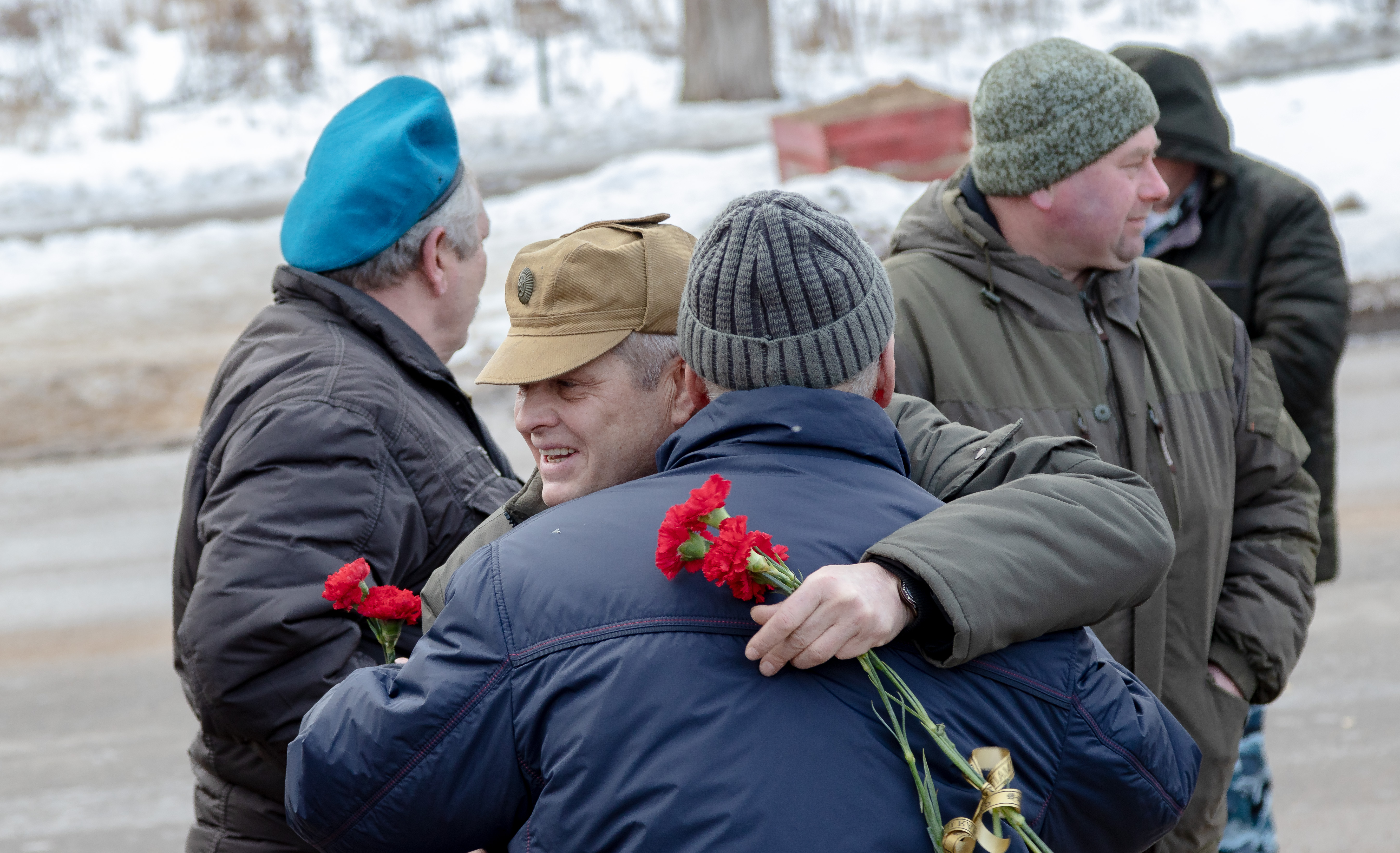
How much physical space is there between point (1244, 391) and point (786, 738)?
1858mm

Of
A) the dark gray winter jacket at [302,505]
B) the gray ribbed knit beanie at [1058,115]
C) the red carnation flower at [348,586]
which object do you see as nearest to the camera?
the red carnation flower at [348,586]

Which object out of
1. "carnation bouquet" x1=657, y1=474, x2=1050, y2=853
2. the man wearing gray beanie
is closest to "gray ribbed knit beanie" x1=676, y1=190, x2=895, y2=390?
"carnation bouquet" x1=657, y1=474, x2=1050, y2=853

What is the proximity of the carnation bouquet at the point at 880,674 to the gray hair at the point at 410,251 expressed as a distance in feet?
4.65

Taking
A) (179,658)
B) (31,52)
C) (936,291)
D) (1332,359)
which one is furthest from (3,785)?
(31,52)

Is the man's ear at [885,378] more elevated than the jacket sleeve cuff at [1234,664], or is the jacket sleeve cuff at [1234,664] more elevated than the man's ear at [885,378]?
the man's ear at [885,378]

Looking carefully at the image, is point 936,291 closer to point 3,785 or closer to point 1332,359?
point 1332,359

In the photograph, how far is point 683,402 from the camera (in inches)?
79.7

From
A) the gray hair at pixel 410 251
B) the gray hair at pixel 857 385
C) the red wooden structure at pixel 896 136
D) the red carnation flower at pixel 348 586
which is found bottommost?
the red wooden structure at pixel 896 136

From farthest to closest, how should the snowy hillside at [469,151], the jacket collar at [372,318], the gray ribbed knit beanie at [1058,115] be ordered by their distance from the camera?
the snowy hillside at [469,151] → the gray ribbed knit beanie at [1058,115] → the jacket collar at [372,318]

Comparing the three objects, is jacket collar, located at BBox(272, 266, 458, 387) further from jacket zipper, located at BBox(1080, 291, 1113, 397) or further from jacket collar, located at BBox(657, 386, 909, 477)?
jacket zipper, located at BBox(1080, 291, 1113, 397)

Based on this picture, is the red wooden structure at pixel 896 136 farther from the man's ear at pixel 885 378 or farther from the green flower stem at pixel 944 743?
the green flower stem at pixel 944 743

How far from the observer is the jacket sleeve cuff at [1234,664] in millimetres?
2717

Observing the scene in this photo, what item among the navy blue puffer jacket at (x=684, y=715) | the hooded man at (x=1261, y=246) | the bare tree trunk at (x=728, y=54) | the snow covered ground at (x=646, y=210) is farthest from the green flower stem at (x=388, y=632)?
the bare tree trunk at (x=728, y=54)

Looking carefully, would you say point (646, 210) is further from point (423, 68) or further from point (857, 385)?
point (857, 385)
